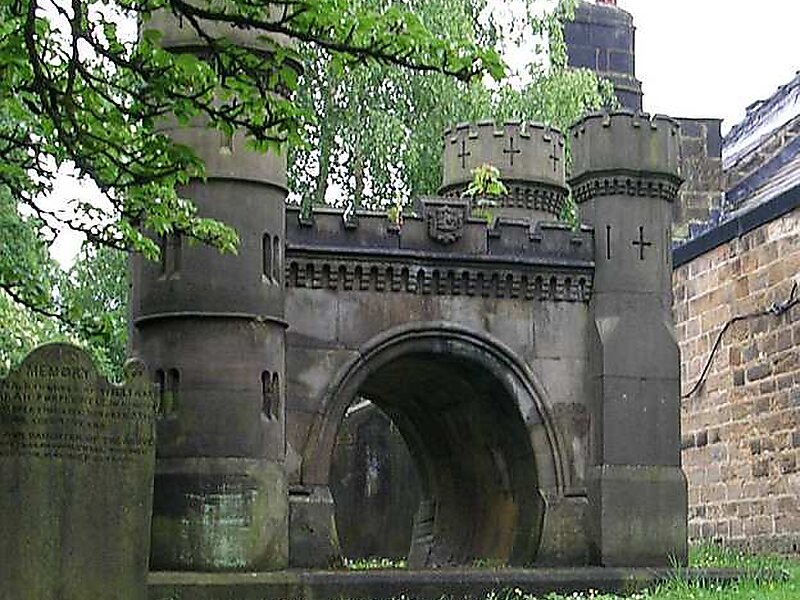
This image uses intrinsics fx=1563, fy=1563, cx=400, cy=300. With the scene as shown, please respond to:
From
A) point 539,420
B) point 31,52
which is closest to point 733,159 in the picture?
point 539,420

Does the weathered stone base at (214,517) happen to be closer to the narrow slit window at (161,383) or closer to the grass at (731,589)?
the narrow slit window at (161,383)

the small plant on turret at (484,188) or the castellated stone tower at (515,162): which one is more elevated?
the castellated stone tower at (515,162)

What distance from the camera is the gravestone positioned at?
10.5 meters

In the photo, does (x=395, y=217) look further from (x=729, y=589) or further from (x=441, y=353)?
(x=729, y=589)

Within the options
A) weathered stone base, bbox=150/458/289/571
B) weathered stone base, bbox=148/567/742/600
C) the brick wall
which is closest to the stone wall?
the brick wall

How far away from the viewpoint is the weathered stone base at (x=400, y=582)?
12.7 metres

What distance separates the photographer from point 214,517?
13.5 meters

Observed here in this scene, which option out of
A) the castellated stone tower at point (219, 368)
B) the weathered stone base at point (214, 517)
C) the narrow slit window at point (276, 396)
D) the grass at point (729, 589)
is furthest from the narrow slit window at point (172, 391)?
the grass at point (729, 589)

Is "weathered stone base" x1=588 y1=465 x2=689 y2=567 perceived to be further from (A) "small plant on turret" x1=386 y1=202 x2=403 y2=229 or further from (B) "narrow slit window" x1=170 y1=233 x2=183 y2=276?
(B) "narrow slit window" x1=170 y1=233 x2=183 y2=276

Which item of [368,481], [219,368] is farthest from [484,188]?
[368,481]

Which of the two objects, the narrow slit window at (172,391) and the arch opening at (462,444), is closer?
the narrow slit window at (172,391)

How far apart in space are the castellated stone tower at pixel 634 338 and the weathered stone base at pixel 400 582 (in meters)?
0.84

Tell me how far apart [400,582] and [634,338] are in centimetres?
369

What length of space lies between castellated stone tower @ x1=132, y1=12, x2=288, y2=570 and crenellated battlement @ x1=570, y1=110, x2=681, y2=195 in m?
3.29
